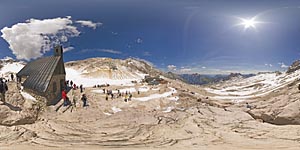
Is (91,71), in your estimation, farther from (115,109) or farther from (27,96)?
(27,96)

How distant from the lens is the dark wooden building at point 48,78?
121 feet

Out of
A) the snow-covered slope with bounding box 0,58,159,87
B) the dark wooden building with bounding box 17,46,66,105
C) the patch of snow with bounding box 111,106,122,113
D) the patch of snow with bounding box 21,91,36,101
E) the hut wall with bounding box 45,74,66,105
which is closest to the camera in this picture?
the patch of snow with bounding box 21,91,36,101

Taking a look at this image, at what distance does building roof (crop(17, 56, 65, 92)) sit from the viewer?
3769 centimetres

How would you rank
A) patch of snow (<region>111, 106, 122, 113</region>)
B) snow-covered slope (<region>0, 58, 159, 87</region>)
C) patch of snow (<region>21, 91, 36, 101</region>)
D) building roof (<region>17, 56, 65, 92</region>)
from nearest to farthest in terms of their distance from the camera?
1. patch of snow (<region>21, 91, 36, 101</region>)
2. patch of snow (<region>111, 106, 122, 113</region>)
3. building roof (<region>17, 56, 65, 92</region>)
4. snow-covered slope (<region>0, 58, 159, 87</region>)

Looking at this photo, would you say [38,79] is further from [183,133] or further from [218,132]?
[218,132]

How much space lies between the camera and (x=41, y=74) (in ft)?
132

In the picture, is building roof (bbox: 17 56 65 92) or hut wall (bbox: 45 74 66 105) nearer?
hut wall (bbox: 45 74 66 105)

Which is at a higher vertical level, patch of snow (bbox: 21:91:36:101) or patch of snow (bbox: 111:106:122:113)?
patch of snow (bbox: 21:91:36:101)

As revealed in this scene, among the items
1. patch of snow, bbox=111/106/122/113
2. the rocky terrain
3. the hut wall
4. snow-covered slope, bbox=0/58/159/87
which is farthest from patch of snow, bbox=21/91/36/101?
snow-covered slope, bbox=0/58/159/87

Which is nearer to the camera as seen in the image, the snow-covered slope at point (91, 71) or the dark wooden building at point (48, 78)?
the dark wooden building at point (48, 78)

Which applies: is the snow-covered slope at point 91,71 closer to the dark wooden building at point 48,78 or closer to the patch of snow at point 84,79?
the patch of snow at point 84,79

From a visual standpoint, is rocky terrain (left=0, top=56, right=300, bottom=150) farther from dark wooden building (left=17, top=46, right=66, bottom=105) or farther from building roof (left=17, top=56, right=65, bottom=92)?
building roof (left=17, top=56, right=65, bottom=92)

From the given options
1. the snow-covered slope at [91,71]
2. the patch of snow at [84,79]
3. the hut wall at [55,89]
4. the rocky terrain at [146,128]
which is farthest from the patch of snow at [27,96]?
the snow-covered slope at [91,71]

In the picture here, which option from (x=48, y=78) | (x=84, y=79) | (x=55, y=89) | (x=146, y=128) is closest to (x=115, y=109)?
(x=55, y=89)
